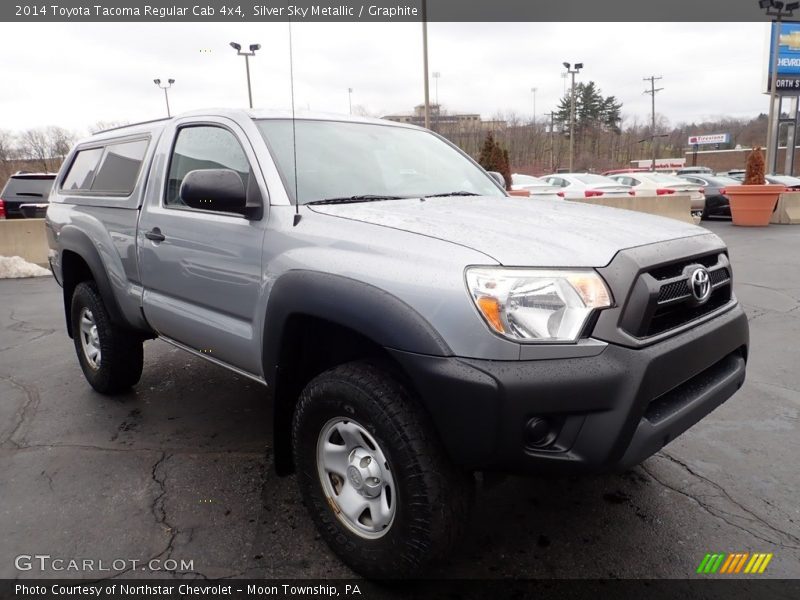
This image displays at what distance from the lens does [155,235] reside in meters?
3.33

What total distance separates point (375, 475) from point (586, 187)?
15433mm

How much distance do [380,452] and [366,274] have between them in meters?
0.66

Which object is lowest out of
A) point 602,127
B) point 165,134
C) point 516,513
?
point 516,513

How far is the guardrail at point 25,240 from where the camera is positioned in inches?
408

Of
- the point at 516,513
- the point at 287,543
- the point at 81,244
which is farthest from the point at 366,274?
the point at 81,244

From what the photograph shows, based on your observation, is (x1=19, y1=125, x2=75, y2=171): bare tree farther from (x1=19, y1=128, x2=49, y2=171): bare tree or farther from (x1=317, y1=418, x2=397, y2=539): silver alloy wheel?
(x1=317, y1=418, x2=397, y2=539): silver alloy wheel

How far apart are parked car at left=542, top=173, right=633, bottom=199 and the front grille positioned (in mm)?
12408

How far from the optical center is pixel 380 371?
7.13 feet

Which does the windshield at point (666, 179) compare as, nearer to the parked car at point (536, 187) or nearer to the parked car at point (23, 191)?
the parked car at point (536, 187)

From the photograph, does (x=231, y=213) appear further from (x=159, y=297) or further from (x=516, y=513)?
(x=516, y=513)

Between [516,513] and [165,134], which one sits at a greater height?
[165,134]

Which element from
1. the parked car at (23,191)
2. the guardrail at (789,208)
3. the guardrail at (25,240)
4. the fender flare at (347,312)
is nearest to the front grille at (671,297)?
the fender flare at (347,312)

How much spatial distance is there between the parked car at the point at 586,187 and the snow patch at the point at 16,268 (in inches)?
481

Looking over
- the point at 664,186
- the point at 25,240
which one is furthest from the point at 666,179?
the point at 25,240
